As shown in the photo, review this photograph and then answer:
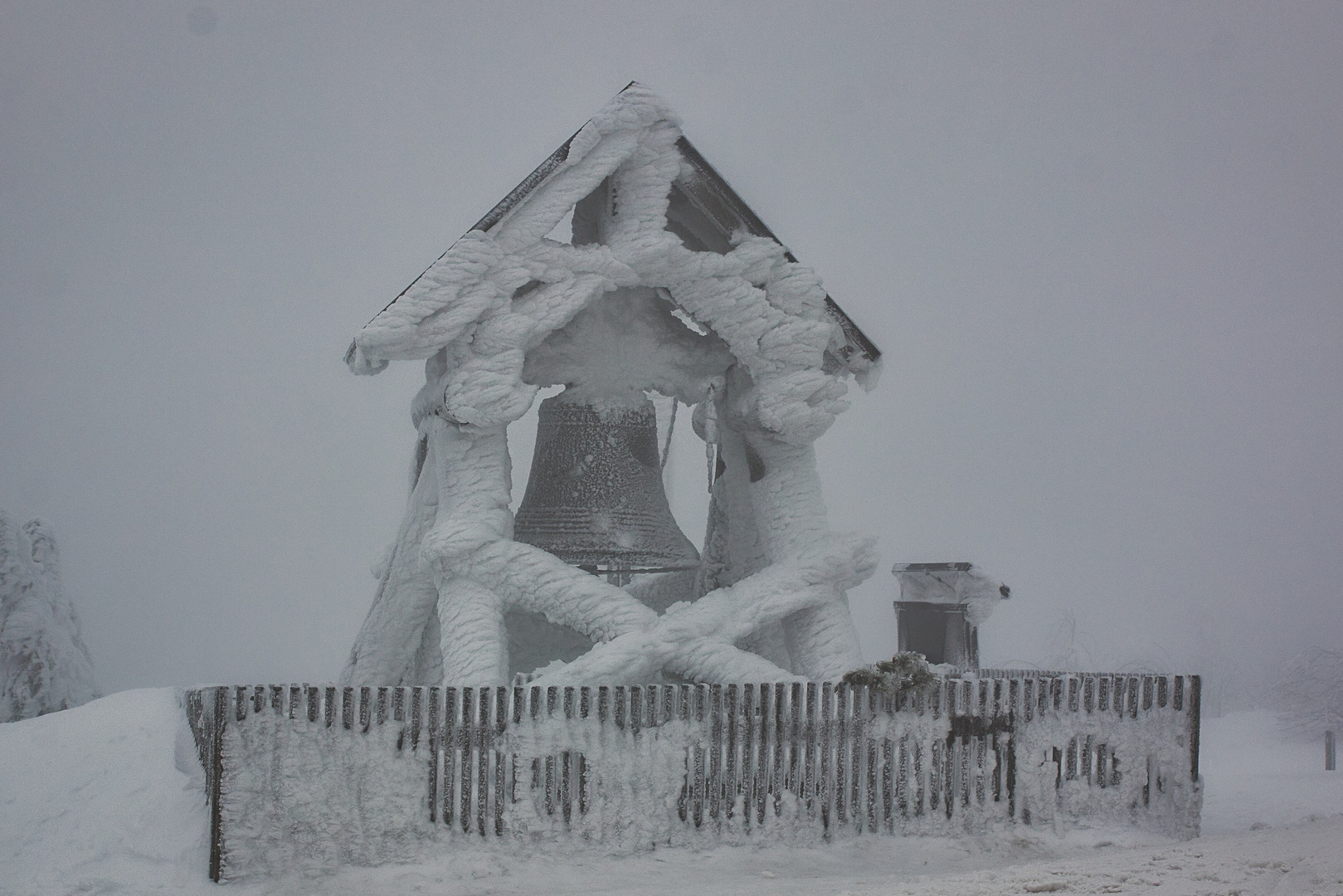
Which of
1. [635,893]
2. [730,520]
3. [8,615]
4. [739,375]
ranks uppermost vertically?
[739,375]

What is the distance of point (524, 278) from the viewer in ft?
26.0

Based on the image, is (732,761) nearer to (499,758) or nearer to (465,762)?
(499,758)

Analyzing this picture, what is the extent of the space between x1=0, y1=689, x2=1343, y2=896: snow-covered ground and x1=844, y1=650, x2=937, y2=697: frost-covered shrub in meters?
0.87

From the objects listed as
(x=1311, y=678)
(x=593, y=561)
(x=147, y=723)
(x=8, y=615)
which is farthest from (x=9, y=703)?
(x=1311, y=678)

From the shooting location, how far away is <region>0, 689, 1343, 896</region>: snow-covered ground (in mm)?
5277

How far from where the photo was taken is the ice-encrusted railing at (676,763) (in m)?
6.14

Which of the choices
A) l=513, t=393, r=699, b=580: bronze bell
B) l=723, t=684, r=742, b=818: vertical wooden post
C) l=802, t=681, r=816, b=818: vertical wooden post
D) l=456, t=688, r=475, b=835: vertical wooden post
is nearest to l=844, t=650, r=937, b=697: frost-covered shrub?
l=802, t=681, r=816, b=818: vertical wooden post

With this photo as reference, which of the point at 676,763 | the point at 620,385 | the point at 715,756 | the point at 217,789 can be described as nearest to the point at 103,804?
the point at 217,789

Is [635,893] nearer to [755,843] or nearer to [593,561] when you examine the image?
[755,843]

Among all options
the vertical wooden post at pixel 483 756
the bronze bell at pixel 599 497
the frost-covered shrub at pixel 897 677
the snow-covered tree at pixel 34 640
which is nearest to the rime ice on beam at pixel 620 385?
the bronze bell at pixel 599 497

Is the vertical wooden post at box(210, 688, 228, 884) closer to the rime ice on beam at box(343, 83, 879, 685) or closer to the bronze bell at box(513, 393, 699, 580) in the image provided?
the rime ice on beam at box(343, 83, 879, 685)

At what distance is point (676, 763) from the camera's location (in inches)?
260

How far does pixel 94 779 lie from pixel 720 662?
158 inches

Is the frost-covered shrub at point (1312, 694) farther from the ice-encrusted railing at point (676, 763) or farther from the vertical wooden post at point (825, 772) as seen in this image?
the vertical wooden post at point (825, 772)
